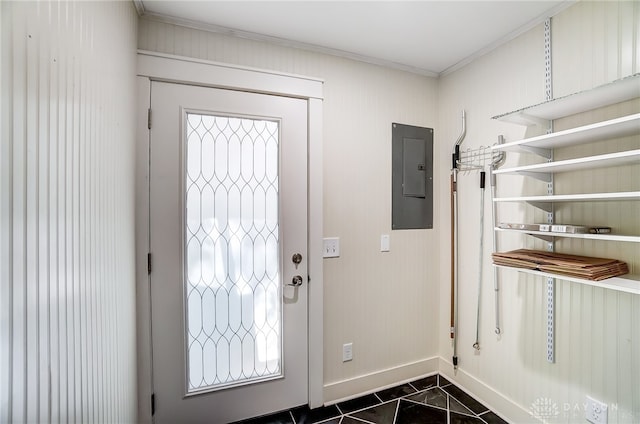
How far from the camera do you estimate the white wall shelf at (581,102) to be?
1.13m

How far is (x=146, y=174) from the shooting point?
154 centimetres

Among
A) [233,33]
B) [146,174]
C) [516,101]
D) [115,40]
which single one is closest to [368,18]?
[233,33]

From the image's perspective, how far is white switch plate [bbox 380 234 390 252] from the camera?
6.86ft

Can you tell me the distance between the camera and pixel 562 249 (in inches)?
59.6

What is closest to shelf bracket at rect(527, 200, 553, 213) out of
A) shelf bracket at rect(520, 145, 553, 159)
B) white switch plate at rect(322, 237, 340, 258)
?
shelf bracket at rect(520, 145, 553, 159)

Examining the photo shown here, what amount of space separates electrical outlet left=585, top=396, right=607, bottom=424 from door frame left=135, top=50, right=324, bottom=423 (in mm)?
1420

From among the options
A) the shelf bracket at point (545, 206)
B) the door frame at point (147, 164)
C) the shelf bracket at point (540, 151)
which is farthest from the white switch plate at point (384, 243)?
the shelf bracket at point (540, 151)

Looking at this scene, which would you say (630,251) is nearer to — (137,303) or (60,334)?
(60,334)

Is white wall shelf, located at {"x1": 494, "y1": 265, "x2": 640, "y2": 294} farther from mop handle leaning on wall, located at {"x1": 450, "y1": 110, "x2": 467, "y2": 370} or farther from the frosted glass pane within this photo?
the frosted glass pane

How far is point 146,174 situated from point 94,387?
3.30 ft

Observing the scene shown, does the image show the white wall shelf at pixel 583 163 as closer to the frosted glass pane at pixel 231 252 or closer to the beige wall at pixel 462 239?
the beige wall at pixel 462 239

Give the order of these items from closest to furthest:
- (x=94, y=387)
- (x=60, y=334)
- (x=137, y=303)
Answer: (x=60, y=334) → (x=94, y=387) → (x=137, y=303)

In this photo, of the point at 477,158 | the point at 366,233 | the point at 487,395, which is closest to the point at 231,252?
the point at 366,233

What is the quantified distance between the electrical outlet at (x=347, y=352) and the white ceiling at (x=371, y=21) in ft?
6.74
